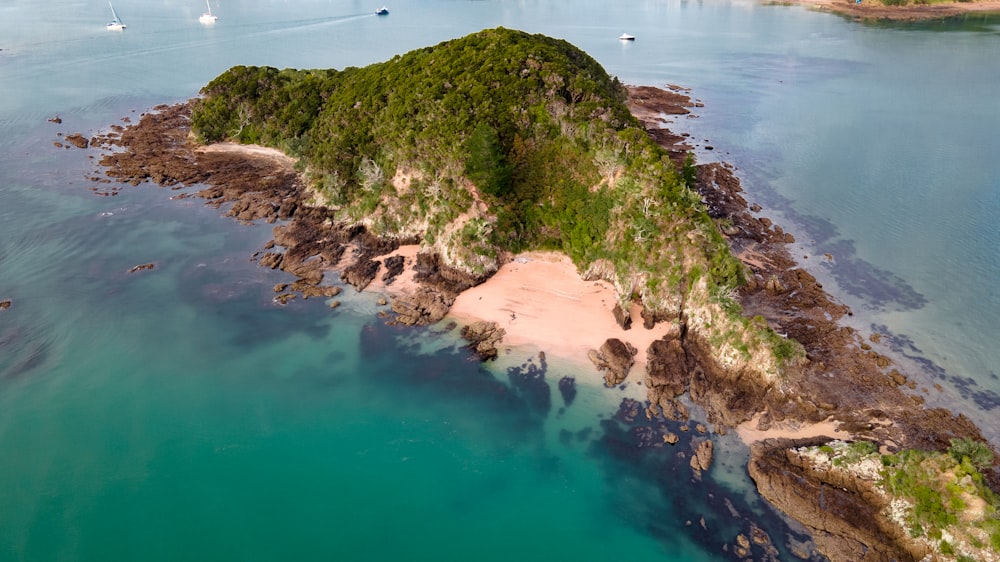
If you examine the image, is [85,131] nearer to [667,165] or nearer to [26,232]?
[26,232]

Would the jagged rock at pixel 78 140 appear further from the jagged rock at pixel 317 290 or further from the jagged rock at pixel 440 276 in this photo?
the jagged rock at pixel 440 276

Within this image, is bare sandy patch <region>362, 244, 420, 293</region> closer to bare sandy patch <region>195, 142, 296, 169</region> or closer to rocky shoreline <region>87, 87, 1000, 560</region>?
rocky shoreline <region>87, 87, 1000, 560</region>

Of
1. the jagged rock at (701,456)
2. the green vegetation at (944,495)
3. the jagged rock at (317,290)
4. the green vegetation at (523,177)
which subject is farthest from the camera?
the jagged rock at (317,290)

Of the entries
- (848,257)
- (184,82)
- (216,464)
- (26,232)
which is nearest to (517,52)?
(848,257)

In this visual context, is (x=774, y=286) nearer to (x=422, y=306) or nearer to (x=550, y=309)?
(x=550, y=309)

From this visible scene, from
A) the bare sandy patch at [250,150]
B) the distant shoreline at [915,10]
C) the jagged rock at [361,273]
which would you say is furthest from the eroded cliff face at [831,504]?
the distant shoreline at [915,10]

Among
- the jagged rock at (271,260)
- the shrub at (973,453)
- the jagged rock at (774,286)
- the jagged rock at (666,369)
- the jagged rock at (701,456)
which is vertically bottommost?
the jagged rock at (701,456)
